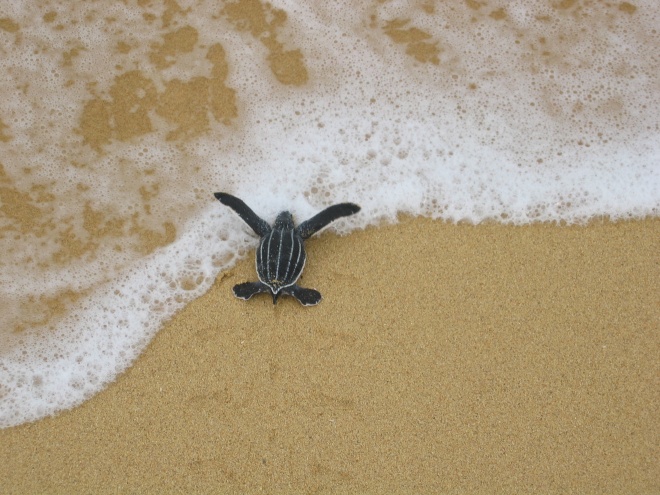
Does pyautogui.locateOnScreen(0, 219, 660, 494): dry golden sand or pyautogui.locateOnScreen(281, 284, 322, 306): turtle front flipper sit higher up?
pyautogui.locateOnScreen(281, 284, 322, 306): turtle front flipper

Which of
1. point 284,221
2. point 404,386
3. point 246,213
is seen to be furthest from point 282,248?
point 404,386

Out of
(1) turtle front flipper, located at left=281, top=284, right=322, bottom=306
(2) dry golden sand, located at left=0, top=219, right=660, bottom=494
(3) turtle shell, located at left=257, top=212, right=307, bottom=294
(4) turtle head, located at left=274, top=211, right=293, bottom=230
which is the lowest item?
(2) dry golden sand, located at left=0, top=219, right=660, bottom=494

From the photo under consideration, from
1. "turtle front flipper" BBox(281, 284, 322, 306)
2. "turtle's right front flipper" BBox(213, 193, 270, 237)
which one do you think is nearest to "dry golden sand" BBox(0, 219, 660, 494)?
"turtle front flipper" BBox(281, 284, 322, 306)

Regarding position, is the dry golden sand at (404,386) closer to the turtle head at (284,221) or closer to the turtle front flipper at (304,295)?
the turtle front flipper at (304,295)

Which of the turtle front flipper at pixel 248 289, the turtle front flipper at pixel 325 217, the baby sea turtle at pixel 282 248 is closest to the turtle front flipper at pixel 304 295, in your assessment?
the baby sea turtle at pixel 282 248

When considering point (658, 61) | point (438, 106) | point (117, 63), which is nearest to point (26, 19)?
point (117, 63)

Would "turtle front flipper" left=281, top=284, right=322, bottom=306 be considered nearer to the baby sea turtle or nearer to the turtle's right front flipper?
the baby sea turtle
